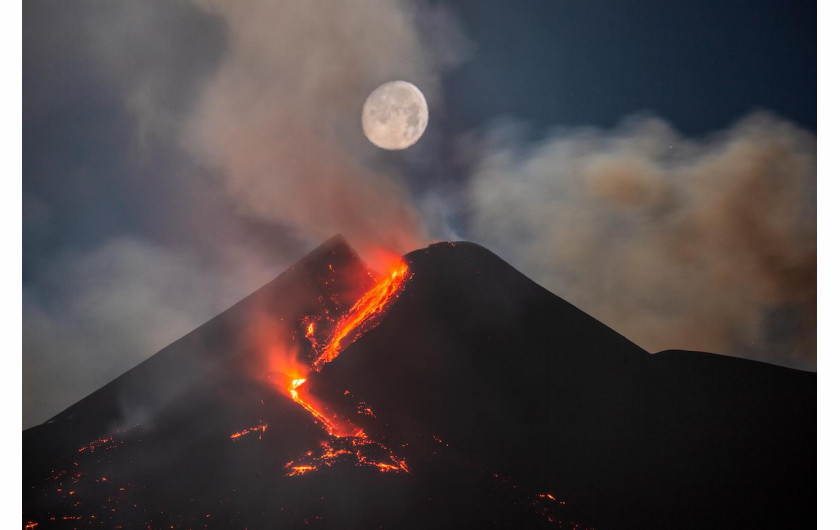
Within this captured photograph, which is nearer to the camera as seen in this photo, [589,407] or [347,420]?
[589,407]

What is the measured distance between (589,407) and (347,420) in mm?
4588

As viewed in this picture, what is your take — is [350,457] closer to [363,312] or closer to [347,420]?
[347,420]

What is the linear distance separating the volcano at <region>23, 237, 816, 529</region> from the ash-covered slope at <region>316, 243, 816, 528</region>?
32 millimetres

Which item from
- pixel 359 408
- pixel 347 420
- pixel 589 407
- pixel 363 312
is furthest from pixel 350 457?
pixel 363 312

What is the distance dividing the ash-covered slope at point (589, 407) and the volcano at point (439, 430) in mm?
32

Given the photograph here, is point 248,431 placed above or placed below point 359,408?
below

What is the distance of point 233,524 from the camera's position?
755 centimetres

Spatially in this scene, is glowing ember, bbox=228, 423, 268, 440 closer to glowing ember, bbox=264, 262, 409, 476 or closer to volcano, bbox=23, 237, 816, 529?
volcano, bbox=23, 237, 816, 529

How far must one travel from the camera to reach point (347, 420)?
10.2 meters

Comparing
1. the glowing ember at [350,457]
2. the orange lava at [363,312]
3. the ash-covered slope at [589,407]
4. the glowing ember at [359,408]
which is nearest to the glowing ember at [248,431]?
the glowing ember at [359,408]

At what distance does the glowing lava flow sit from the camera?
869 cm

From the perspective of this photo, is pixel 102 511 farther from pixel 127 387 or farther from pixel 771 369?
pixel 771 369

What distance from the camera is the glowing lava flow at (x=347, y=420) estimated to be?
8688mm

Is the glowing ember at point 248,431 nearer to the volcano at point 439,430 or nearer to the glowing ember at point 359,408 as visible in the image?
the volcano at point 439,430
